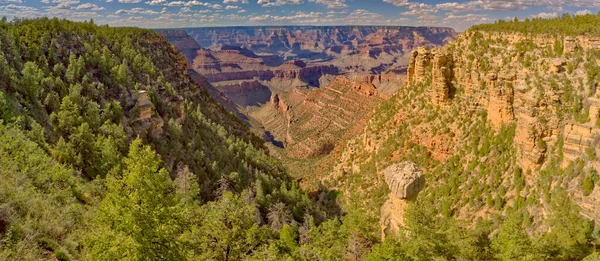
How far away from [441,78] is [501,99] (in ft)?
29.6

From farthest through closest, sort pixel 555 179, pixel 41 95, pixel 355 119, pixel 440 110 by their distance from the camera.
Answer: pixel 355 119 < pixel 440 110 < pixel 41 95 < pixel 555 179

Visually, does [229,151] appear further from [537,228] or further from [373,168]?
[537,228]

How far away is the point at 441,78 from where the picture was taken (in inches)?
1644

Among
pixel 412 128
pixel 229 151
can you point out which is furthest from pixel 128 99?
pixel 412 128

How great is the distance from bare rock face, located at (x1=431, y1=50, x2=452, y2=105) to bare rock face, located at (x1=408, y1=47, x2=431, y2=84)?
3.84m

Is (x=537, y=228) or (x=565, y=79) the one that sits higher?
(x=565, y=79)

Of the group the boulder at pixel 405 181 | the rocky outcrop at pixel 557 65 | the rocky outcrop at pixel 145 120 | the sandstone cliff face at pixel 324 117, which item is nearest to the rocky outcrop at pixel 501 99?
the rocky outcrop at pixel 557 65

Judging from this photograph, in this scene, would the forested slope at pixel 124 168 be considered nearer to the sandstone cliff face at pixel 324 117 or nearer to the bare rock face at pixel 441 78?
the bare rock face at pixel 441 78

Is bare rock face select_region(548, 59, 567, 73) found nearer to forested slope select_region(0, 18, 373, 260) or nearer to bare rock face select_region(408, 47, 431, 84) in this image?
bare rock face select_region(408, 47, 431, 84)

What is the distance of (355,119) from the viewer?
367 ft

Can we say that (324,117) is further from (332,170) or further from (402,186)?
(402,186)

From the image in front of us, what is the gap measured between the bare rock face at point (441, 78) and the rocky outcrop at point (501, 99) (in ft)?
21.1

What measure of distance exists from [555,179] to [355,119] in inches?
3371

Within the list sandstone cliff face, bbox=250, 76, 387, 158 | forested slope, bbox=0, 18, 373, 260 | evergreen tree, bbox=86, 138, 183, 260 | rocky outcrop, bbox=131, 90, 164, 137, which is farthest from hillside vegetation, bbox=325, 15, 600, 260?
sandstone cliff face, bbox=250, 76, 387, 158
